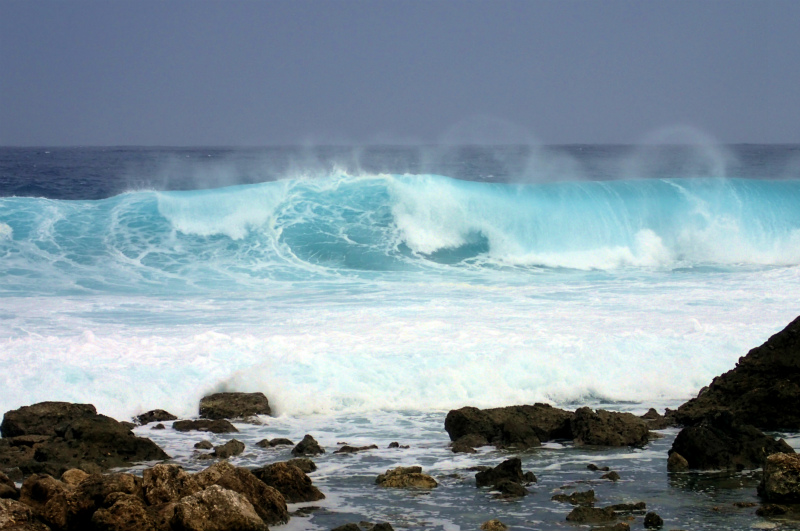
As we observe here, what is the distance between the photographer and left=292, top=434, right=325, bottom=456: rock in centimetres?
736

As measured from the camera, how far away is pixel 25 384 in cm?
950

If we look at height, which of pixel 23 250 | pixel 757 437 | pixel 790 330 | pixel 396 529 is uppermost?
pixel 23 250

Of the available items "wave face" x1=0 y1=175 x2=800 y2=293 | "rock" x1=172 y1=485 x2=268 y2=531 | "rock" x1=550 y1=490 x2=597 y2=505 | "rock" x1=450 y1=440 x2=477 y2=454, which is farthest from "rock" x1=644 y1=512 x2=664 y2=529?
"wave face" x1=0 y1=175 x2=800 y2=293

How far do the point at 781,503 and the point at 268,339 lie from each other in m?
6.80

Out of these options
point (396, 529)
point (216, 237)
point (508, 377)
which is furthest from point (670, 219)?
point (396, 529)

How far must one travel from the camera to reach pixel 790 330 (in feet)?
26.8

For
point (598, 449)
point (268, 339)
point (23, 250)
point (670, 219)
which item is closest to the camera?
point (598, 449)

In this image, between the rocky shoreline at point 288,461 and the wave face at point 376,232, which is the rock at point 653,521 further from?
the wave face at point 376,232

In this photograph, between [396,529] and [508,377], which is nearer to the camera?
[396,529]

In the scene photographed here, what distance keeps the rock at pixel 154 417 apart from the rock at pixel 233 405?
1.04 ft

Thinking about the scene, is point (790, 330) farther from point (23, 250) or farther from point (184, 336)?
point (23, 250)

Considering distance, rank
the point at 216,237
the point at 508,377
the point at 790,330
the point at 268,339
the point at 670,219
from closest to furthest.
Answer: the point at 790,330 < the point at 508,377 < the point at 268,339 < the point at 216,237 < the point at 670,219

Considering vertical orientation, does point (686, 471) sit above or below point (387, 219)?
below

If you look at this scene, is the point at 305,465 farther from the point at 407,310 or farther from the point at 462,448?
the point at 407,310
